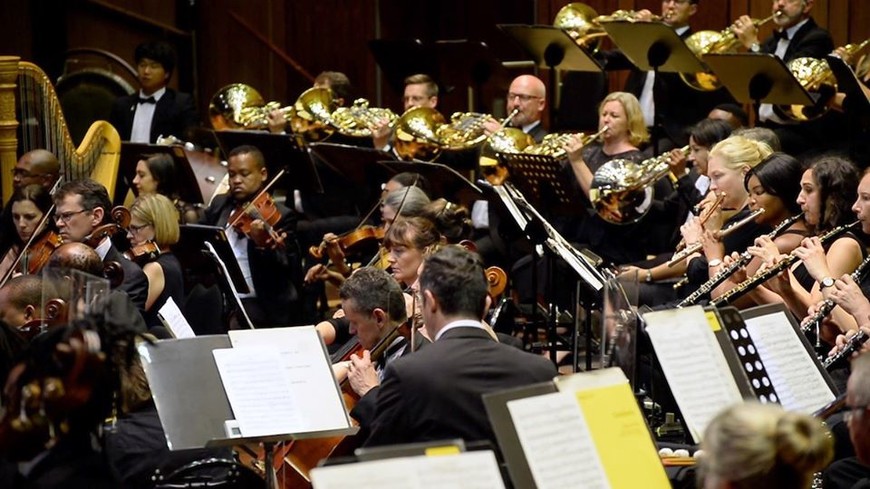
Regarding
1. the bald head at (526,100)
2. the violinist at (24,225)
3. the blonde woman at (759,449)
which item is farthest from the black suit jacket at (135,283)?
the blonde woman at (759,449)

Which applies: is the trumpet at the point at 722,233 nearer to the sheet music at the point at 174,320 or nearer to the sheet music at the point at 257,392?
the sheet music at the point at 174,320

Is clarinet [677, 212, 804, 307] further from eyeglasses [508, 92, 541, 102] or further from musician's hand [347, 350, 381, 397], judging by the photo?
eyeglasses [508, 92, 541, 102]

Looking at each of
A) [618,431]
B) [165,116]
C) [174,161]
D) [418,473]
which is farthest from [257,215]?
[418,473]

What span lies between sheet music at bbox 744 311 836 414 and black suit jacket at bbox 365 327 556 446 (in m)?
0.73

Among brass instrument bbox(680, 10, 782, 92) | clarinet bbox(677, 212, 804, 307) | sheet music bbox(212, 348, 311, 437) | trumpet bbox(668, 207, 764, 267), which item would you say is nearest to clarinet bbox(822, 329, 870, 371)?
clarinet bbox(677, 212, 804, 307)

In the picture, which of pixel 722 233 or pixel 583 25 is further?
pixel 583 25

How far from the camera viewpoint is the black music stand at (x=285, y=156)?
7.86 metres

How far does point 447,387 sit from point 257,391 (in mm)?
672

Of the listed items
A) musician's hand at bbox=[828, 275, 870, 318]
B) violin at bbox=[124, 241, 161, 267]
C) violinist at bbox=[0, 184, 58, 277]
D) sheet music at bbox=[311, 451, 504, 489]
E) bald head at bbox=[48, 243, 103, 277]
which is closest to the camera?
sheet music at bbox=[311, 451, 504, 489]

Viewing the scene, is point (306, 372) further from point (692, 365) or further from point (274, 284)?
point (274, 284)

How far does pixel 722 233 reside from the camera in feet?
19.4

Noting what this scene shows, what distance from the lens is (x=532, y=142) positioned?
8.08 m

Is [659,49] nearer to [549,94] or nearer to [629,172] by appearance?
[629,172]

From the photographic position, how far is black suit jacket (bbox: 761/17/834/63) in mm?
7957
